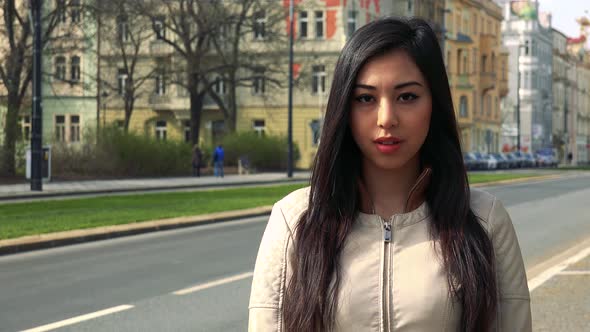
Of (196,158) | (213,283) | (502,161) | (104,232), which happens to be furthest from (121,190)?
(502,161)

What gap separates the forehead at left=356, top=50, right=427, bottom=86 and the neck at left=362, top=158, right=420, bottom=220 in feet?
0.71

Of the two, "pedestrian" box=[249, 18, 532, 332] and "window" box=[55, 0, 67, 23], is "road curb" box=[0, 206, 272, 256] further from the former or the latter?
"window" box=[55, 0, 67, 23]

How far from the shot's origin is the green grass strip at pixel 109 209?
691 inches

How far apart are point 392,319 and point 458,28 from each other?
273 feet

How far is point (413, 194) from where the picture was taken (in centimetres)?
239

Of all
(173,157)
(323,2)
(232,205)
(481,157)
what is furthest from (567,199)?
(481,157)

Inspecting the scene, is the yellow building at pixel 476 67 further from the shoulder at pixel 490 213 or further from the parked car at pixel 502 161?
the shoulder at pixel 490 213

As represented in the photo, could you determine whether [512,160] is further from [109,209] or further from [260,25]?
[109,209]

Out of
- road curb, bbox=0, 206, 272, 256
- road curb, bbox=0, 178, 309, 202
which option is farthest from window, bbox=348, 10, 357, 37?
road curb, bbox=0, 206, 272, 256

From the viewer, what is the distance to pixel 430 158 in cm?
244

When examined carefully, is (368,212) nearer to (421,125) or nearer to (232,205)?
(421,125)

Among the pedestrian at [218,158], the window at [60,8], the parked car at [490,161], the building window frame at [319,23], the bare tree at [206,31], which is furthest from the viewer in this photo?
the parked car at [490,161]

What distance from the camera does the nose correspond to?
7.55 ft

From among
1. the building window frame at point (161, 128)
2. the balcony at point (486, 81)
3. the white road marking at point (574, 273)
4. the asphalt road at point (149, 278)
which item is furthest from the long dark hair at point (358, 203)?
the balcony at point (486, 81)
